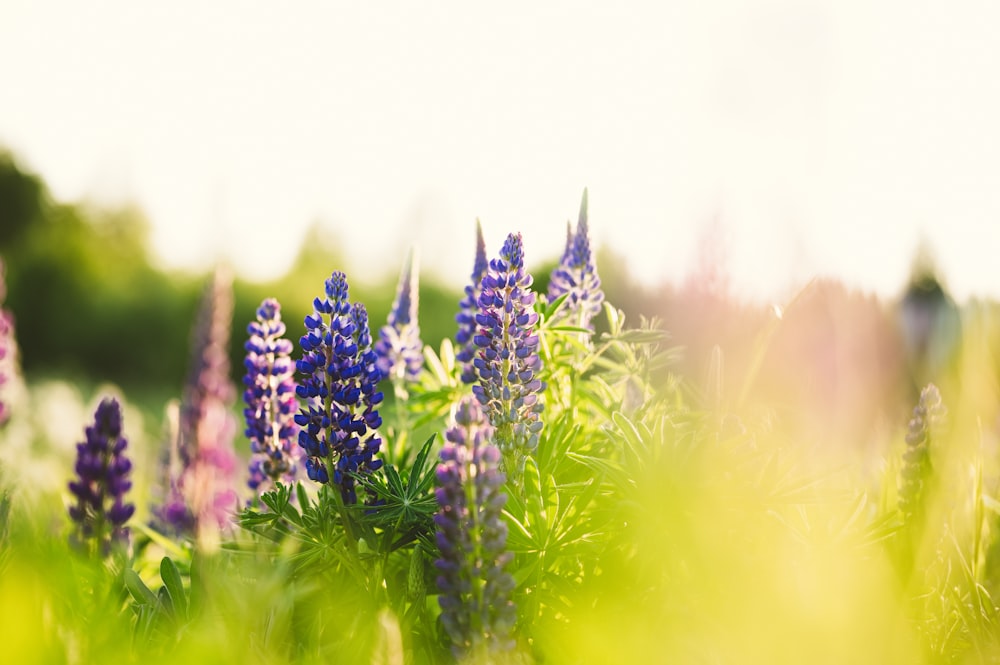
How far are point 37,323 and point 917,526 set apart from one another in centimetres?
2287

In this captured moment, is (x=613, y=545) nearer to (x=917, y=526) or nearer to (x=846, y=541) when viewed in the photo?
(x=846, y=541)

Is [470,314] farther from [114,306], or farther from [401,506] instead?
[114,306]

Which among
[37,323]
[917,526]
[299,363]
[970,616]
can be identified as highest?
[299,363]

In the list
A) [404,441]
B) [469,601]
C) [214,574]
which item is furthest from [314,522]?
[404,441]

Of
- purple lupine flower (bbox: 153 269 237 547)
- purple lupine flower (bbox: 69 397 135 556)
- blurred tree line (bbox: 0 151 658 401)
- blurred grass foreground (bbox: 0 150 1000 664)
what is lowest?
blurred tree line (bbox: 0 151 658 401)

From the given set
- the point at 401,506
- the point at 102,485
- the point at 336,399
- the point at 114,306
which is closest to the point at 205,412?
the point at 102,485

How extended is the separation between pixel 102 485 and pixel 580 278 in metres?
1.84

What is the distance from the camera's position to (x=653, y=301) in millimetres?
3098

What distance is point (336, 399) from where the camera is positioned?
1995 millimetres

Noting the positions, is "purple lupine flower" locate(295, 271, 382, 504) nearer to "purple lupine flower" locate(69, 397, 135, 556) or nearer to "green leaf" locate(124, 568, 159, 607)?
"green leaf" locate(124, 568, 159, 607)

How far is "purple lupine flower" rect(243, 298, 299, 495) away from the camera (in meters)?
2.46

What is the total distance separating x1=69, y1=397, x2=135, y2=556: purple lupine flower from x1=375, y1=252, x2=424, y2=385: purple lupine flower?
995 mm

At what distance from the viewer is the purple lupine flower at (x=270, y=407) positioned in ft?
8.07

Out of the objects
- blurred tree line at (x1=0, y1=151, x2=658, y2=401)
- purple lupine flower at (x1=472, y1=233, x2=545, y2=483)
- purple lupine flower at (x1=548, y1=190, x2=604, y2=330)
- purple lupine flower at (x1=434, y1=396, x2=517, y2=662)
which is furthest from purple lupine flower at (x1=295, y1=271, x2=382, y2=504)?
blurred tree line at (x1=0, y1=151, x2=658, y2=401)
